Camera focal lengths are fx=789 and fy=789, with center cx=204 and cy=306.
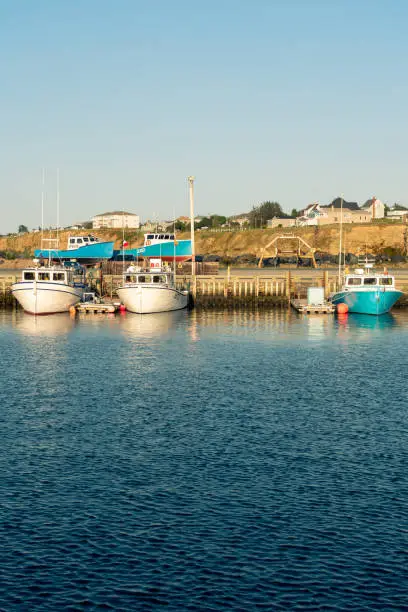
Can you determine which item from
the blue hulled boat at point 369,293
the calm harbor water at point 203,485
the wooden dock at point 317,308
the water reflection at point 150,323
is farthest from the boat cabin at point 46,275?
the calm harbor water at point 203,485

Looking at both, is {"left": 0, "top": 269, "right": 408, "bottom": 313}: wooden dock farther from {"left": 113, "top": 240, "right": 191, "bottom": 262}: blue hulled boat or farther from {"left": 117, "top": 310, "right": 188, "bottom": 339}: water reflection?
{"left": 113, "top": 240, "right": 191, "bottom": 262}: blue hulled boat

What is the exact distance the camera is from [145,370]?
163 ft

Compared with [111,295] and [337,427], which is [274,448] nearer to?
[337,427]

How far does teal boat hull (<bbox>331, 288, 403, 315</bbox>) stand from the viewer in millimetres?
84375

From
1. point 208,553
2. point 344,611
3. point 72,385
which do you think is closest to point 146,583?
point 208,553

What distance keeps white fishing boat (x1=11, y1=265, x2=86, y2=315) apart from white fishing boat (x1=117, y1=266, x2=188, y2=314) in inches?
237

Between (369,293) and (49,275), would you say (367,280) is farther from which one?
(49,275)

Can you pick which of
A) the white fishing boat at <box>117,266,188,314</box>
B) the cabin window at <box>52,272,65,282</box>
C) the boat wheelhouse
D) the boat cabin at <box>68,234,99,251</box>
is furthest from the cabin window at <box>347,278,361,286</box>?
the boat cabin at <box>68,234,99,251</box>

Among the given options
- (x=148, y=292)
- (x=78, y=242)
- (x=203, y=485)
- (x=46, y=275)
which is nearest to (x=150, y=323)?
(x=148, y=292)

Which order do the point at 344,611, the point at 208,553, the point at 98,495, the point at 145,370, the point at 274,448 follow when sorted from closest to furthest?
the point at 344,611, the point at 208,553, the point at 98,495, the point at 274,448, the point at 145,370

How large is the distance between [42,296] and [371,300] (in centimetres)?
3516

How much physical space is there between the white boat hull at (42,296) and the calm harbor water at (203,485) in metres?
32.0

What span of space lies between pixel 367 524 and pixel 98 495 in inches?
333

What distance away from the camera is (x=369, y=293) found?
278ft
